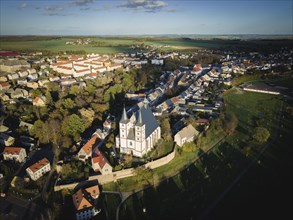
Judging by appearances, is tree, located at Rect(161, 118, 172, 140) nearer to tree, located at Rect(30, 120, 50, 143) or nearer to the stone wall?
the stone wall

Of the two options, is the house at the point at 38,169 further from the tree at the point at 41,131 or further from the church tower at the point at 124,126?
the church tower at the point at 124,126

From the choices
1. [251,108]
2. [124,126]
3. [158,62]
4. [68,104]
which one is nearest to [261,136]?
Answer: [251,108]

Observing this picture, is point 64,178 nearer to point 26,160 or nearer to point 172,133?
point 26,160

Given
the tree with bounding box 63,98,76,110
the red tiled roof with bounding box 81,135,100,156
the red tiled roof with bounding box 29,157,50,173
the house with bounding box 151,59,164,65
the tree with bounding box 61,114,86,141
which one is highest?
the house with bounding box 151,59,164,65

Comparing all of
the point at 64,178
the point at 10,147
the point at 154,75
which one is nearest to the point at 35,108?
the point at 10,147

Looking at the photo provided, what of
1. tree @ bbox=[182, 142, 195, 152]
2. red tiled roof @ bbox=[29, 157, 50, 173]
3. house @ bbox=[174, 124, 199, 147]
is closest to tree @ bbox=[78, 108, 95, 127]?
red tiled roof @ bbox=[29, 157, 50, 173]

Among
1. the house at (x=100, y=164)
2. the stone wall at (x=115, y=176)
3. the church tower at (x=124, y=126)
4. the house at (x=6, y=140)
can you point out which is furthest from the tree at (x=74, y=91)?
the stone wall at (x=115, y=176)
